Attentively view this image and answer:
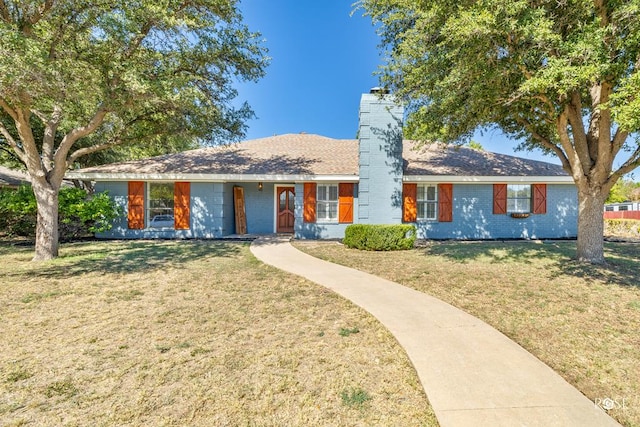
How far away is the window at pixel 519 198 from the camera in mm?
12391

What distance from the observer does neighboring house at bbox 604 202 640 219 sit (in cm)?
2148

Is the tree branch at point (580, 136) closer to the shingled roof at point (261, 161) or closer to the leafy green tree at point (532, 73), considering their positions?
the leafy green tree at point (532, 73)

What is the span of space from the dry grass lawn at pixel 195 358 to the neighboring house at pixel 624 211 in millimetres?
27947

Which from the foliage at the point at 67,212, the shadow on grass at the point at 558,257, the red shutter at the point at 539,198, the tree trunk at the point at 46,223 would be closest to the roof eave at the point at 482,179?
the red shutter at the point at 539,198

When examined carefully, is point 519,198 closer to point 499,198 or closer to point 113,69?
point 499,198

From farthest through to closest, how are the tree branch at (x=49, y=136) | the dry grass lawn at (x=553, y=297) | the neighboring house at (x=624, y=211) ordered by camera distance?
the neighboring house at (x=624, y=211)
the tree branch at (x=49, y=136)
the dry grass lawn at (x=553, y=297)

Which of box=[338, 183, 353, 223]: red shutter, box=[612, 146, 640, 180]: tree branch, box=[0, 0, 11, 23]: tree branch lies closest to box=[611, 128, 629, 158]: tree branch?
box=[612, 146, 640, 180]: tree branch

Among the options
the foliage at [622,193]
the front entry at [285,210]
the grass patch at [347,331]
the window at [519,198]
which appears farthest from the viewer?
the foliage at [622,193]

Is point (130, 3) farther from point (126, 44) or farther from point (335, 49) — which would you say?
point (335, 49)

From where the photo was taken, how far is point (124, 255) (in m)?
8.46

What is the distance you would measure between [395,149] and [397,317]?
8.14 metres

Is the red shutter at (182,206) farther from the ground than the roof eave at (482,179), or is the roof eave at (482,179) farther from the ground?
the roof eave at (482,179)

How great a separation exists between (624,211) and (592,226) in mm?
23310
